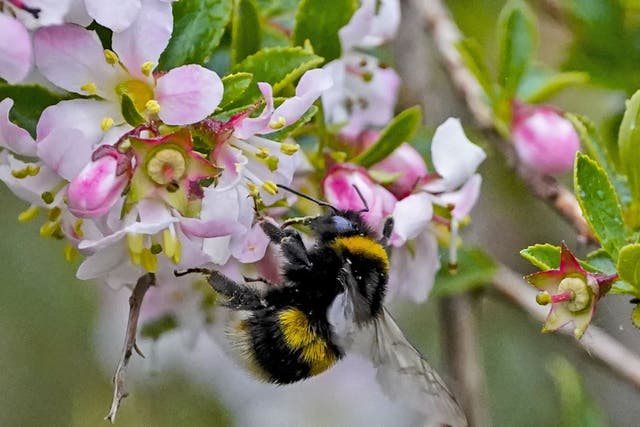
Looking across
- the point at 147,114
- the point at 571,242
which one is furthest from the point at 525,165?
the point at 571,242

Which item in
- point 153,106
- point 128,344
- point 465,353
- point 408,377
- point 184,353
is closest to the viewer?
point 153,106

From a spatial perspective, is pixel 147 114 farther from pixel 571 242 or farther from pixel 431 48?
pixel 571 242

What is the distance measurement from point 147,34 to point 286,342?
23.2 inches

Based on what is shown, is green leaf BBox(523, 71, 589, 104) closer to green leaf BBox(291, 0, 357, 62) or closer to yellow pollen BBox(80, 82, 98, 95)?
green leaf BBox(291, 0, 357, 62)

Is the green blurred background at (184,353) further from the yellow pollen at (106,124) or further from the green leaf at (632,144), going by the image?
the yellow pollen at (106,124)

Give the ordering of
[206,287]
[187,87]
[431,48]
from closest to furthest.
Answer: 1. [187,87]
2. [206,287]
3. [431,48]

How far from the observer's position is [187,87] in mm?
1444

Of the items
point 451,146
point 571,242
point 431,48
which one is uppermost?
point 451,146

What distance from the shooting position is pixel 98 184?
1.40 metres

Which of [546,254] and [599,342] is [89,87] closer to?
[546,254]

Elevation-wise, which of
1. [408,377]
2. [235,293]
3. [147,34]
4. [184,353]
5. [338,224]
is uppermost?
[147,34]

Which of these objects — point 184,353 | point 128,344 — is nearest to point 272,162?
point 128,344

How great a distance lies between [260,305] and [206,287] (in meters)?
0.31

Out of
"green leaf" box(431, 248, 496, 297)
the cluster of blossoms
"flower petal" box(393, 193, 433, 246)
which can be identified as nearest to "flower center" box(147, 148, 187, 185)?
the cluster of blossoms
